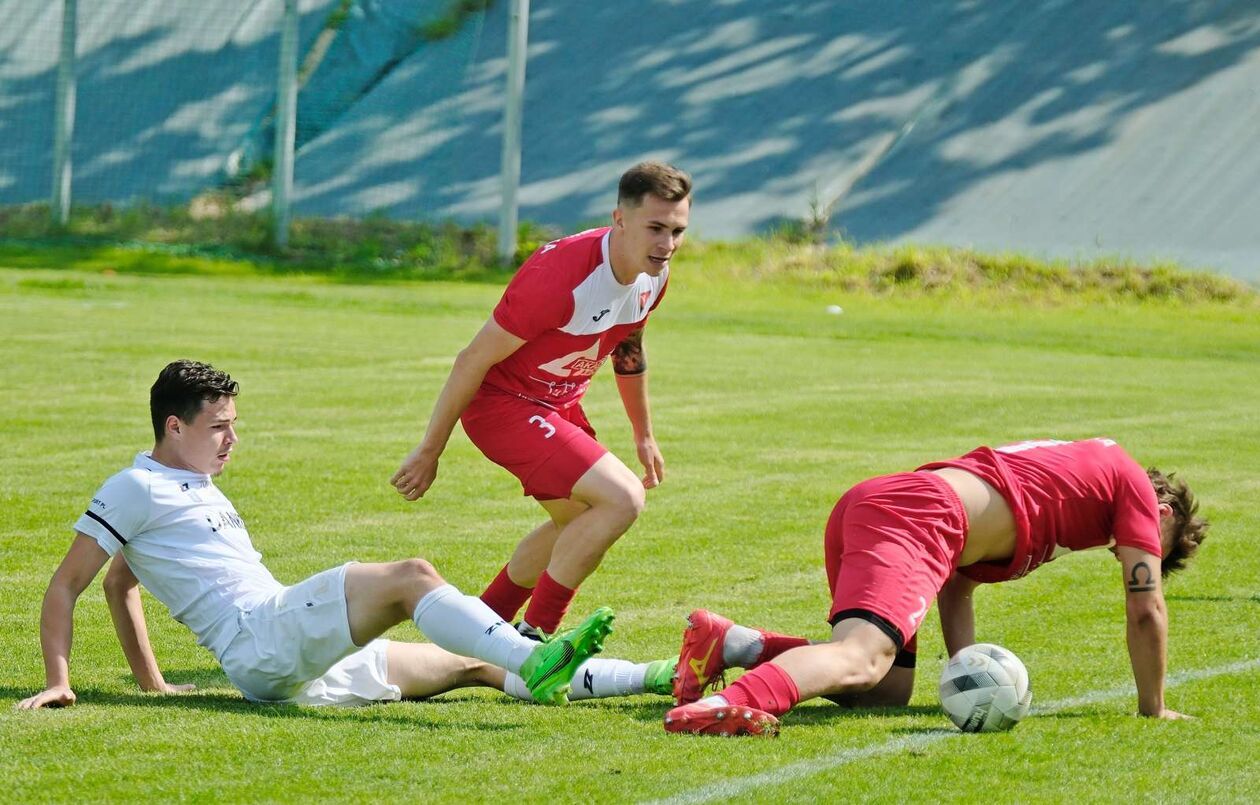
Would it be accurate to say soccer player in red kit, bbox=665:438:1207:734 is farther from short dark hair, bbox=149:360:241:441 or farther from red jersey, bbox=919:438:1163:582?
short dark hair, bbox=149:360:241:441

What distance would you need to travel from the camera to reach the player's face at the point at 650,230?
622 cm

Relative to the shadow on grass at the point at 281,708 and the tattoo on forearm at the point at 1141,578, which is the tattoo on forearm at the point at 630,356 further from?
the tattoo on forearm at the point at 1141,578

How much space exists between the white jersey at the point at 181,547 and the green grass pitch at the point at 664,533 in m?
0.32

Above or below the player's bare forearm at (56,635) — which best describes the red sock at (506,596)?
below

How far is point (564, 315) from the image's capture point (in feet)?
20.9

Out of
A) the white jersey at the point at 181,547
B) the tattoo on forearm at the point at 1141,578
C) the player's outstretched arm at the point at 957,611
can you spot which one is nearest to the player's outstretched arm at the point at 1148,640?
the tattoo on forearm at the point at 1141,578

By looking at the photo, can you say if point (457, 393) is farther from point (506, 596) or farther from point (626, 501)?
point (506, 596)

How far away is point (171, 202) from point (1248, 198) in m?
19.0

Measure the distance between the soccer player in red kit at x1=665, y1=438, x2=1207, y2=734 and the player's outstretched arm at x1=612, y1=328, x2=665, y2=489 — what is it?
4.53 feet

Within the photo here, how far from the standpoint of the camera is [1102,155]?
30688mm

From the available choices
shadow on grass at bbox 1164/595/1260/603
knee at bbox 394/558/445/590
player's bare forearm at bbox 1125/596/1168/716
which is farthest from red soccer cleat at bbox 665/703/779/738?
shadow on grass at bbox 1164/595/1260/603

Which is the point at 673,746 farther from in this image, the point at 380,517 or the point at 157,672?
the point at 380,517

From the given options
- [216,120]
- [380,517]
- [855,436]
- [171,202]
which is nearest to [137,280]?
[171,202]

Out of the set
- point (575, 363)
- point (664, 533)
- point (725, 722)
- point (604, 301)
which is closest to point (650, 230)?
point (604, 301)
